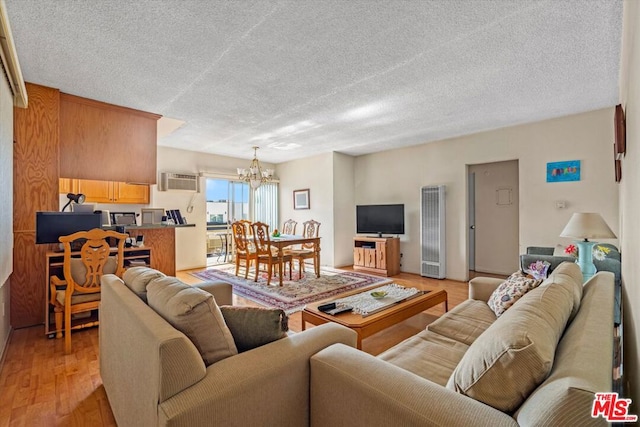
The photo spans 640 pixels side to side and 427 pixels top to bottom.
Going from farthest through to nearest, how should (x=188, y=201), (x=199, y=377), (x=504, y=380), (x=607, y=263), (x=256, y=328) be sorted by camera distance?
(x=188, y=201)
(x=607, y=263)
(x=256, y=328)
(x=199, y=377)
(x=504, y=380)

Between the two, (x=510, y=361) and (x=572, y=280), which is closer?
(x=510, y=361)

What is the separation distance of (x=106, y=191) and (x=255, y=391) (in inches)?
193

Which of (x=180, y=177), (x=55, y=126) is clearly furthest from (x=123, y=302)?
(x=180, y=177)

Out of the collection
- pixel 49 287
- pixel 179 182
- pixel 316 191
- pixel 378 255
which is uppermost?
pixel 179 182

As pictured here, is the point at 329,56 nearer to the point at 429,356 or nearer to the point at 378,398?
the point at 429,356

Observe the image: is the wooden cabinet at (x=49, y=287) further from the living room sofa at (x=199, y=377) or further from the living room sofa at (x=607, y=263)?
the living room sofa at (x=607, y=263)

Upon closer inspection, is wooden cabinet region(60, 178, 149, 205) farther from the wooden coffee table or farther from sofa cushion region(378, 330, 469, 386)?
sofa cushion region(378, 330, 469, 386)

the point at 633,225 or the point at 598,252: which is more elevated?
the point at 633,225

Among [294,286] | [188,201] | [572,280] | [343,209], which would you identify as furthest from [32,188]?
[343,209]

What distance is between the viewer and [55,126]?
3.04 m

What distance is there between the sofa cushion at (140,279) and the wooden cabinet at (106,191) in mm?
3540

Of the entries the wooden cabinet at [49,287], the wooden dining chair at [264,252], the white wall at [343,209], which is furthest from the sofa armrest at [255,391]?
the white wall at [343,209]

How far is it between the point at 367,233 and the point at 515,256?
264 cm

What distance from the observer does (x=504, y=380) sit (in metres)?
0.83
